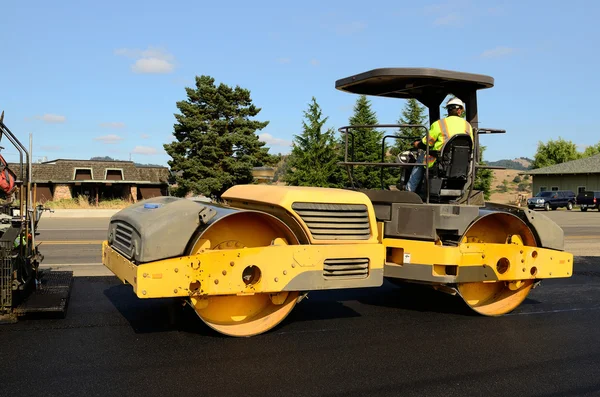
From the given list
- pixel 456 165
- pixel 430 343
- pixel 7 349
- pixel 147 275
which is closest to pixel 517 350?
pixel 430 343

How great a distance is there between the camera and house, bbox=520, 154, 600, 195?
2032 inches

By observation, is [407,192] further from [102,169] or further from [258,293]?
[102,169]

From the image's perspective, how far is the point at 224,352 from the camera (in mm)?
4859

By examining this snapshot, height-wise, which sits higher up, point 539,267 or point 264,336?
point 539,267

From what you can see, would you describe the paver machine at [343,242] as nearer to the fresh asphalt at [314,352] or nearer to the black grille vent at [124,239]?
the black grille vent at [124,239]

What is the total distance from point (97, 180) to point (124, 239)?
46.2 meters

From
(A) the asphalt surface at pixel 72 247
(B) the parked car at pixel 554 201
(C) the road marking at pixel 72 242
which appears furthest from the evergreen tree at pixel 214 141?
(C) the road marking at pixel 72 242

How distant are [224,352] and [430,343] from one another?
185cm

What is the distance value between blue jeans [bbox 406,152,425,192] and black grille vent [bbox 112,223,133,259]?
9.70 feet

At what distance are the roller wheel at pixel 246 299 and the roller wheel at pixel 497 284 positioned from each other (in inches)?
85.1

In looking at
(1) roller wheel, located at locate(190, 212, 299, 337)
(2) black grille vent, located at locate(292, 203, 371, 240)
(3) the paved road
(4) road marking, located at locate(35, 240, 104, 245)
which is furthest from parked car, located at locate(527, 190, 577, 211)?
(1) roller wheel, located at locate(190, 212, 299, 337)

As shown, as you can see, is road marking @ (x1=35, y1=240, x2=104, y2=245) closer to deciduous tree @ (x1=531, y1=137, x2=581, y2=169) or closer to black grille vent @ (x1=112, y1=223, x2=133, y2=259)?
black grille vent @ (x1=112, y1=223, x2=133, y2=259)

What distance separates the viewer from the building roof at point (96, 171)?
48.8 metres

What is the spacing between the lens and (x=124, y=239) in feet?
17.6
